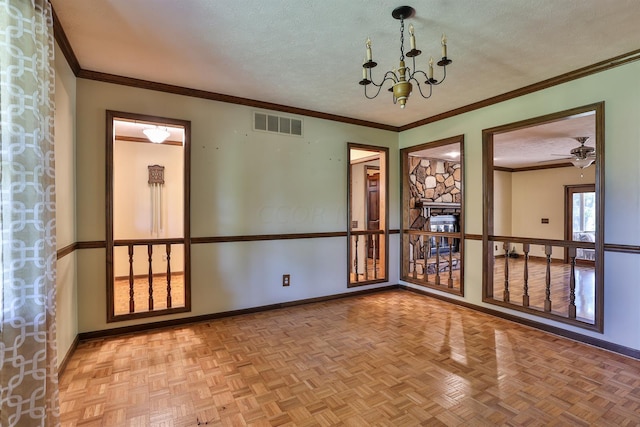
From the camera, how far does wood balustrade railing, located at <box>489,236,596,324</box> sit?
3.09m

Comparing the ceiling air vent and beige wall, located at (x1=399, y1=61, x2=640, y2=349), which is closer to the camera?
beige wall, located at (x1=399, y1=61, x2=640, y2=349)

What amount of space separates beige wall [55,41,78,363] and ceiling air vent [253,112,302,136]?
5.63 ft

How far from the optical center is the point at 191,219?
11.0 ft

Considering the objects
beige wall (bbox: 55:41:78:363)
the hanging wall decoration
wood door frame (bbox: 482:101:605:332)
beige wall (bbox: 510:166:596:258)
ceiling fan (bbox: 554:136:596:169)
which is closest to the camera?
beige wall (bbox: 55:41:78:363)

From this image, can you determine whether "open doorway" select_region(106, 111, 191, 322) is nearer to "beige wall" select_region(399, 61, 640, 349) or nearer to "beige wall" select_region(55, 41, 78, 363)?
"beige wall" select_region(55, 41, 78, 363)

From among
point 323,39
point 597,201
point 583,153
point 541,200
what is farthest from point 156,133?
point 541,200

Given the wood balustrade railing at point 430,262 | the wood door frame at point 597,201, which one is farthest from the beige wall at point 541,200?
the wood door frame at point 597,201

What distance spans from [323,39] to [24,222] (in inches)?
83.2

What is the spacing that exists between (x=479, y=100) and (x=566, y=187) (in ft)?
17.9

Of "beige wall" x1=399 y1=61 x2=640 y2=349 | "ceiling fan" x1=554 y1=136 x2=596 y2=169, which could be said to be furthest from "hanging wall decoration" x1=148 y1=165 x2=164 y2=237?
"ceiling fan" x1=554 y1=136 x2=596 y2=169

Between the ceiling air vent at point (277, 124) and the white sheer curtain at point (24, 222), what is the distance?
2303 millimetres

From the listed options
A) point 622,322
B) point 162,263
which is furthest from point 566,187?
point 162,263

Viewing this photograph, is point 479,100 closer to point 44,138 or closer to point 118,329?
point 44,138

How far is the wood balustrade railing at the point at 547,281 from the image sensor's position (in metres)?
3.09
